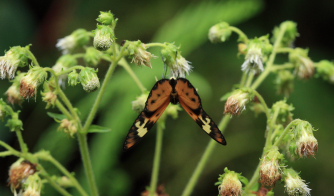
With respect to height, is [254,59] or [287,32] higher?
[287,32]

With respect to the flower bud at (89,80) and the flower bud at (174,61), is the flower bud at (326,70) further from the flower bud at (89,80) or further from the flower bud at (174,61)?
the flower bud at (89,80)

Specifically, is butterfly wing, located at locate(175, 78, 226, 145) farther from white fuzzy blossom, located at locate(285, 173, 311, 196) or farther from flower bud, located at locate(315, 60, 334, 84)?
flower bud, located at locate(315, 60, 334, 84)

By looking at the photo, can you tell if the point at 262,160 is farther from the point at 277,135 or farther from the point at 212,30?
the point at 212,30

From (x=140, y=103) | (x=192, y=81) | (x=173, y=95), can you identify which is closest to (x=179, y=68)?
(x=173, y=95)

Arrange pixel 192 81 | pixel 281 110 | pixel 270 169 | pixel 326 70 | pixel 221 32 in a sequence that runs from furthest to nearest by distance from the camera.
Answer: pixel 192 81 → pixel 326 70 → pixel 221 32 → pixel 281 110 → pixel 270 169

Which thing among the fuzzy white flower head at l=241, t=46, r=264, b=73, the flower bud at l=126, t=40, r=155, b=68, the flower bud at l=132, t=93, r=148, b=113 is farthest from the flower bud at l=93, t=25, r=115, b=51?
the fuzzy white flower head at l=241, t=46, r=264, b=73

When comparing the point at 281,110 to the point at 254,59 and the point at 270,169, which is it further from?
the point at 270,169

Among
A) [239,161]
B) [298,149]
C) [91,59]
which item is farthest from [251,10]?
[298,149]
